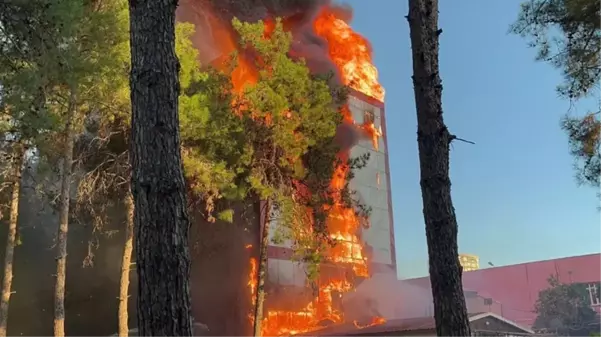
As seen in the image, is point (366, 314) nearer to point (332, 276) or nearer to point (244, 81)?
point (332, 276)

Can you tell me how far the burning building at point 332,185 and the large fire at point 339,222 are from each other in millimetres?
45

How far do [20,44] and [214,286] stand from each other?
54.9ft

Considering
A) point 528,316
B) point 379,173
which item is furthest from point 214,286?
point 528,316

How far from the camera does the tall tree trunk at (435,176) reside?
4.44 metres

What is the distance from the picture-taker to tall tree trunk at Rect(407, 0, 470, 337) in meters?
4.44

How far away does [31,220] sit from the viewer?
22.8 meters

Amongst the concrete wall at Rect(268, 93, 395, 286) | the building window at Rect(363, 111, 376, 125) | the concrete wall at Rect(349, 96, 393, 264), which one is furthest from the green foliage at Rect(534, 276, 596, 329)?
the building window at Rect(363, 111, 376, 125)

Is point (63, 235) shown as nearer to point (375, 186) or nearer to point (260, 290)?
point (260, 290)

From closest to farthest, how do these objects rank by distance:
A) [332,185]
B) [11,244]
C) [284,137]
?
1. [11,244]
2. [284,137]
3. [332,185]

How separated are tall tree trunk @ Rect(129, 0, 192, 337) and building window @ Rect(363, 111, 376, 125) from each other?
2702cm

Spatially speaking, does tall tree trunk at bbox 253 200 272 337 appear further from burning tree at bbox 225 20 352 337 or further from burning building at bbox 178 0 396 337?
burning building at bbox 178 0 396 337

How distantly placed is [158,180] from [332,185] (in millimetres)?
16988

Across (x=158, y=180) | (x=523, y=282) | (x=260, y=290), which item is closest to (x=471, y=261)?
(x=523, y=282)

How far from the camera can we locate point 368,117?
101 feet
